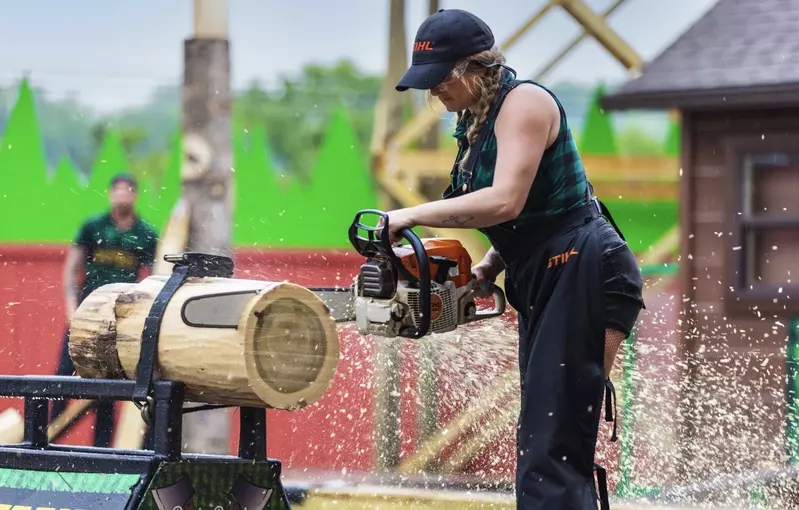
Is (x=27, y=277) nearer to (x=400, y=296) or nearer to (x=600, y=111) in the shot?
(x=600, y=111)

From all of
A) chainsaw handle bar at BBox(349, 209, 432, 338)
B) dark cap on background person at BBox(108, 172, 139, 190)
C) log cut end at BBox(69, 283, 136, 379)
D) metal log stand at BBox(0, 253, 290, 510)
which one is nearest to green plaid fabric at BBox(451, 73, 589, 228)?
chainsaw handle bar at BBox(349, 209, 432, 338)

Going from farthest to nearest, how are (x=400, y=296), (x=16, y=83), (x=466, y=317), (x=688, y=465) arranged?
(x=16, y=83) → (x=688, y=465) → (x=466, y=317) → (x=400, y=296)

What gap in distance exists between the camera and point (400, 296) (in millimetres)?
3023

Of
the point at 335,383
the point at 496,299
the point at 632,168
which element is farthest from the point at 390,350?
the point at 496,299

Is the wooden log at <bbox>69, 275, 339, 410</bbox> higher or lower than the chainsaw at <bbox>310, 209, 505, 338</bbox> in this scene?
lower

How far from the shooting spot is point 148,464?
3.00m

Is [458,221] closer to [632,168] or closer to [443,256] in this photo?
[443,256]

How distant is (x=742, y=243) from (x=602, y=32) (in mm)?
1378

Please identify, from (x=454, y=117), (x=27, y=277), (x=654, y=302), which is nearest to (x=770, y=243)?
(x=654, y=302)

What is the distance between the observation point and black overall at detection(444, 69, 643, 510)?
299 cm

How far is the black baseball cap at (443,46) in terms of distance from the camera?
118 inches

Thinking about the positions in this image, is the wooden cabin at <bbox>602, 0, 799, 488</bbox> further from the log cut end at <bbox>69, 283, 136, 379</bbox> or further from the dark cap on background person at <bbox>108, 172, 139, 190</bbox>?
the log cut end at <bbox>69, 283, 136, 379</bbox>

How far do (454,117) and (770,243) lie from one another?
3.61m

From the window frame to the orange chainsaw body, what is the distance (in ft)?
11.4
